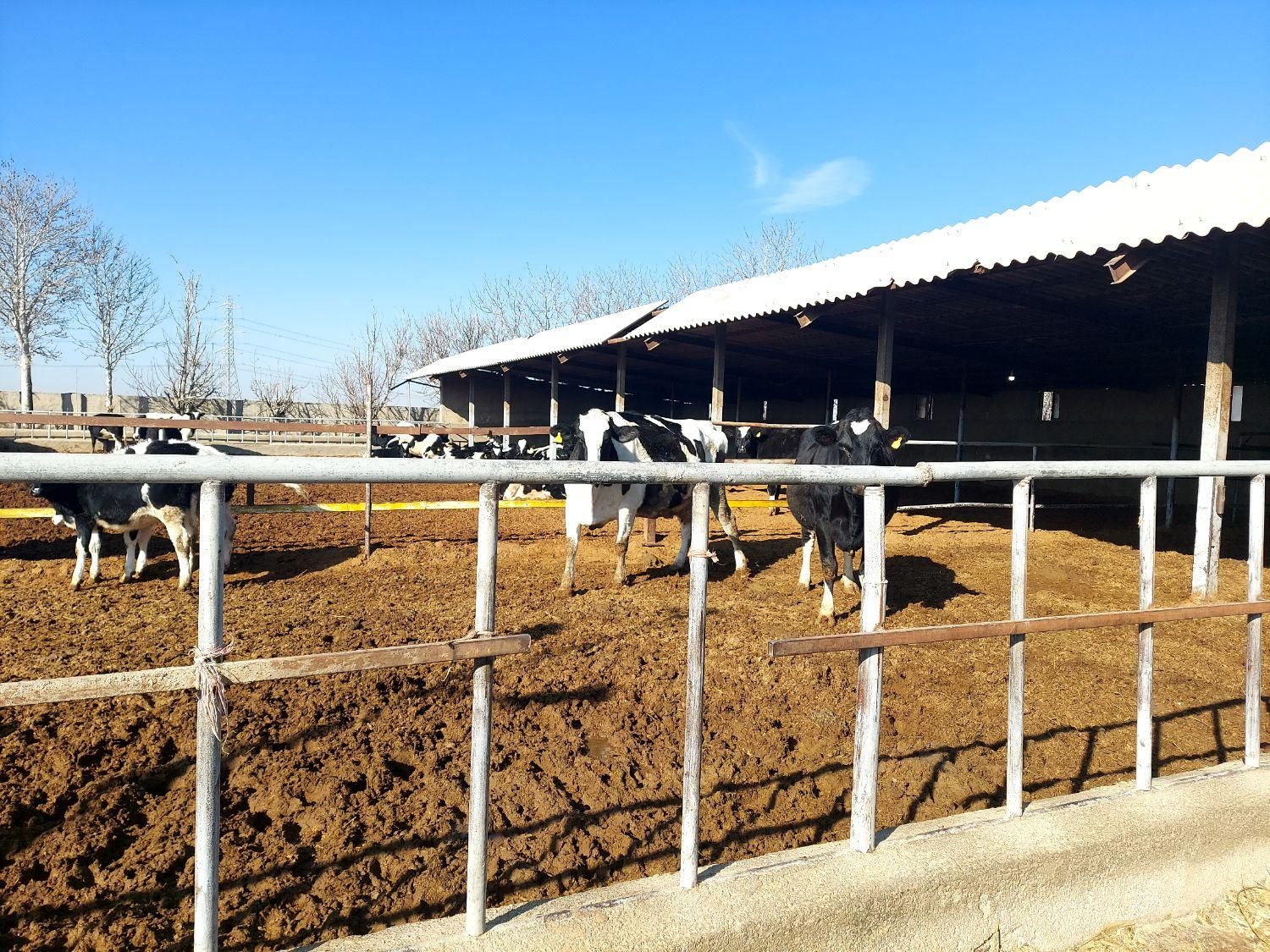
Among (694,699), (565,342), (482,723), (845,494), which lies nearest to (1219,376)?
(845,494)

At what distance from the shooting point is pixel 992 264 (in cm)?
668

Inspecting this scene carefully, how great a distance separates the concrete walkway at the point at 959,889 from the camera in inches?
68.3

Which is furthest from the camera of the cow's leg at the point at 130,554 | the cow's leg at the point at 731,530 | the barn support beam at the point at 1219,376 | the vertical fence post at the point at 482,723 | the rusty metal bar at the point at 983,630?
the cow's leg at the point at 731,530

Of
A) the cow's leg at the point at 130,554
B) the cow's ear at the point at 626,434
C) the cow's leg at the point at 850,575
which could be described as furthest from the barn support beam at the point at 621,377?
the cow's leg at the point at 130,554

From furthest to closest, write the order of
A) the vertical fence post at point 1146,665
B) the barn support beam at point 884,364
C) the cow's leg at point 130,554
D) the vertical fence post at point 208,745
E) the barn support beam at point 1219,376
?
1. the barn support beam at point 884,364
2. the cow's leg at point 130,554
3. the barn support beam at point 1219,376
4. the vertical fence post at point 1146,665
5. the vertical fence post at point 208,745

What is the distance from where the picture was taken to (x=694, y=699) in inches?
73.7

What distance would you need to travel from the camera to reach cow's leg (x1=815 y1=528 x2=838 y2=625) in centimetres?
553

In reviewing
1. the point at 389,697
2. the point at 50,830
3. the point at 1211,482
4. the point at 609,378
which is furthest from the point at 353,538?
the point at 609,378

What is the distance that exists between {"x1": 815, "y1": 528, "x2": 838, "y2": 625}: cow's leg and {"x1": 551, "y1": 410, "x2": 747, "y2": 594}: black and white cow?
0.95 m

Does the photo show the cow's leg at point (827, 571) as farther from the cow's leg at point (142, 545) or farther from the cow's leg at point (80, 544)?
the cow's leg at point (80, 544)

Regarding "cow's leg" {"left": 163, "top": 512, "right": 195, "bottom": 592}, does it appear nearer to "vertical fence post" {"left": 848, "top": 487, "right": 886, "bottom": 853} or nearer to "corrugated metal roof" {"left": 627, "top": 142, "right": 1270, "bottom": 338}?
"vertical fence post" {"left": 848, "top": 487, "right": 886, "bottom": 853}

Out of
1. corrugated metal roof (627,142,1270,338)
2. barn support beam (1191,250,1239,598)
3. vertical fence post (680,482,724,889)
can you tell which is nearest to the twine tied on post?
vertical fence post (680,482,724,889)

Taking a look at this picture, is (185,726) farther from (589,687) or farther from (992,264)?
(992,264)

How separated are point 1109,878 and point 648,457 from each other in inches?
203
